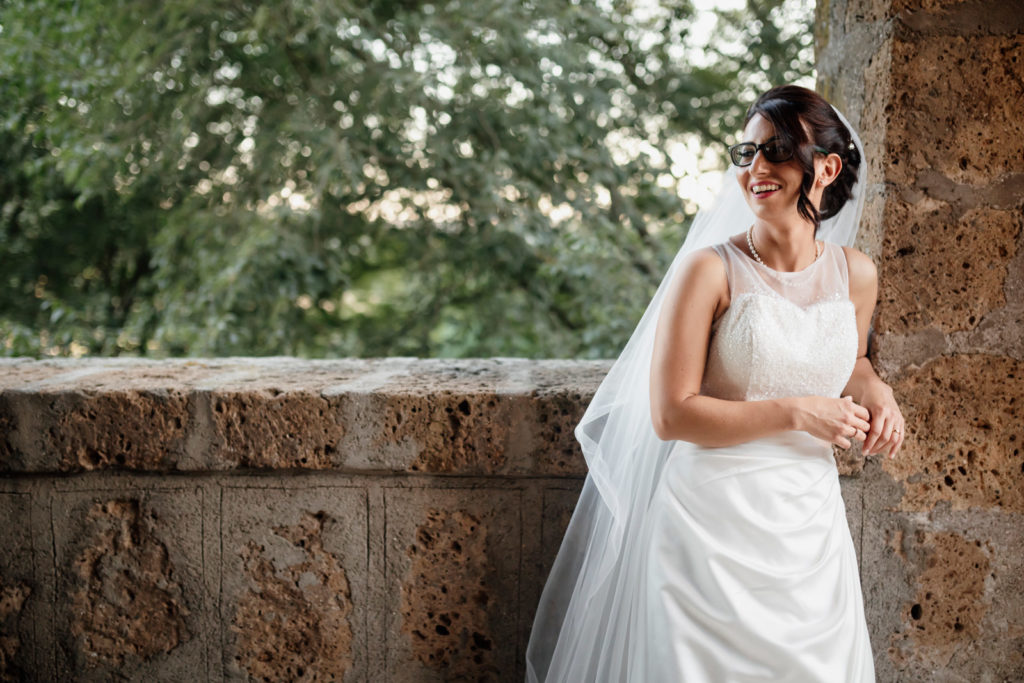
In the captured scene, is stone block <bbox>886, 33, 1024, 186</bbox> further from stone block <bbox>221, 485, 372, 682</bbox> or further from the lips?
stone block <bbox>221, 485, 372, 682</bbox>

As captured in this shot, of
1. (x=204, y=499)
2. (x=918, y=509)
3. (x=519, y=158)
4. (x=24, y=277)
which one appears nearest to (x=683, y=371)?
(x=918, y=509)

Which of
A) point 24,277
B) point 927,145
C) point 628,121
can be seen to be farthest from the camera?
point 24,277

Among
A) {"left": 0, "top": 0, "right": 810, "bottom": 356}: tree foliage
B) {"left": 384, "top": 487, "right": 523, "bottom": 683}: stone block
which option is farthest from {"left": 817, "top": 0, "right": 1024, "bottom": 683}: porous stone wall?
{"left": 0, "top": 0, "right": 810, "bottom": 356}: tree foliage

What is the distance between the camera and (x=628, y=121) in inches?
172

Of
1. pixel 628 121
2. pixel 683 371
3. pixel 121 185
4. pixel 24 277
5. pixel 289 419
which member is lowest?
pixel 289 419

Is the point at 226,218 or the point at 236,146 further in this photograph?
the point at 236,146

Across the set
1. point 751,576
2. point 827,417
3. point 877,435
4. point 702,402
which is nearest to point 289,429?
point 702,402

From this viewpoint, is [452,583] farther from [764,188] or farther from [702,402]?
[764,188]

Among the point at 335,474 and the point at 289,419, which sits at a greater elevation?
the point at 289,419

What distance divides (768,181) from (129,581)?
1.94 meters

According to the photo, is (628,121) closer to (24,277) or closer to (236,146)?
(236,146)

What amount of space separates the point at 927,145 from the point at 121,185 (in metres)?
Result: 4.63

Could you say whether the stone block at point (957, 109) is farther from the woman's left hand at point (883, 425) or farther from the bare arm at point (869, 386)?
the woman's left hand at point (883, 425)

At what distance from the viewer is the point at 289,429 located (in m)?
1.87
